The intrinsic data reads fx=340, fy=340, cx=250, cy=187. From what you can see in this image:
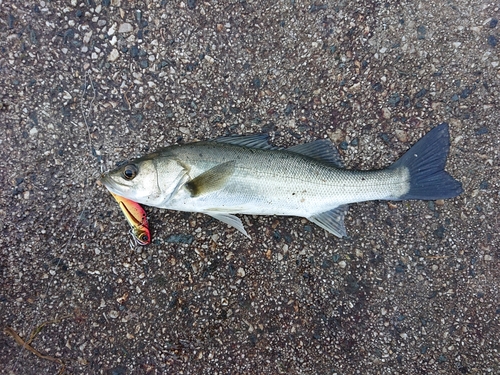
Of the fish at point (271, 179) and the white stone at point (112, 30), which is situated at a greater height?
the white stone at point (112, 30)

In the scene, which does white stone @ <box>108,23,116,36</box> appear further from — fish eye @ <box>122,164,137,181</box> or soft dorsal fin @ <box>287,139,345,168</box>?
soft dorsal fin @ <box>287,139,345,168</box>

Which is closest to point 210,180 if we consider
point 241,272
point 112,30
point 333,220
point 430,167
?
point 241,272

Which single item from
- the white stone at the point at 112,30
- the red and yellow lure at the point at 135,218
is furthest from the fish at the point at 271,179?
the white stone at the point at 112,30

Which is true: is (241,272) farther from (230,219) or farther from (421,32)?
(421,32)

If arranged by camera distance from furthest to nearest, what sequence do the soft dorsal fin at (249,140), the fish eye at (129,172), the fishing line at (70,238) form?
the fishing line at (70,238) → the soft dorsal fin at (249,140) → the fish eye at (129,172)

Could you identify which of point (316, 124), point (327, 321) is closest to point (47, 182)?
point (316, 124)

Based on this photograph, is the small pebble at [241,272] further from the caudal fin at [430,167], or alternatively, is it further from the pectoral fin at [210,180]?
the caudal fin at [430,167]
